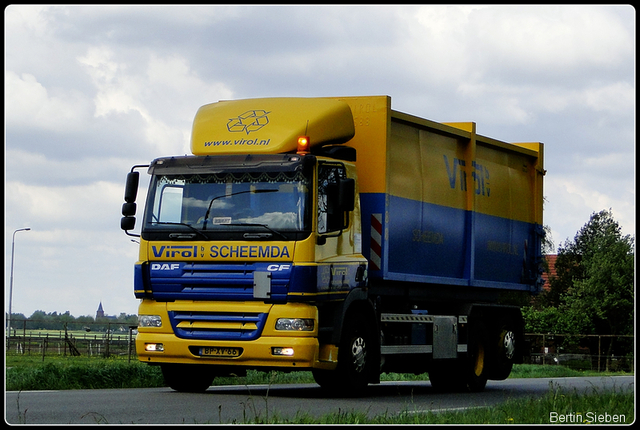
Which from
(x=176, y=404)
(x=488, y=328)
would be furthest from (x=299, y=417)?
(x=488, y=328)

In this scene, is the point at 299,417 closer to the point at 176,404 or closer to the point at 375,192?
the point at 176,404

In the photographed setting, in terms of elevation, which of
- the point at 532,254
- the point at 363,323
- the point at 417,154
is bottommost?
the point at 363,323

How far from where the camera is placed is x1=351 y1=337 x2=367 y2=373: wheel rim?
1430cm

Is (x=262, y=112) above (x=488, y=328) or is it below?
above

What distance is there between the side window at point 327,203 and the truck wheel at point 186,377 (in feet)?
9.05

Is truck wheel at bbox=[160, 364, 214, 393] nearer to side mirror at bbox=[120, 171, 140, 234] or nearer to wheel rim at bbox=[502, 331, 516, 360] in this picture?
side mirror at bbox=[120, 171, 140, 234]

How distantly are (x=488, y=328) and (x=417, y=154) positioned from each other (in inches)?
162

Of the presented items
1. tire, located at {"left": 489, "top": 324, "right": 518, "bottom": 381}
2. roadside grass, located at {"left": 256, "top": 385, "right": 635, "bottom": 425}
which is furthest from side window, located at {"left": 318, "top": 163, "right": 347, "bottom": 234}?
tire, located at {"left": 489, "top": 324, "right": 518, "bottom": 381}

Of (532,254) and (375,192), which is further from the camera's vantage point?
(532,254)

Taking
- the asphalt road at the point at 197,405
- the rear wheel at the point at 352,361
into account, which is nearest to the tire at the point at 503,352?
the asphalt road at the point at 197,405

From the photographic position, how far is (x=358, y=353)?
14.4 metres

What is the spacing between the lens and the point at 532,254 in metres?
20.2

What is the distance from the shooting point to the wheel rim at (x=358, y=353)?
1430 cm

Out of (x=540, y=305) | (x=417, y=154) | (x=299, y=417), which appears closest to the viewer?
(x=299, y=417)
